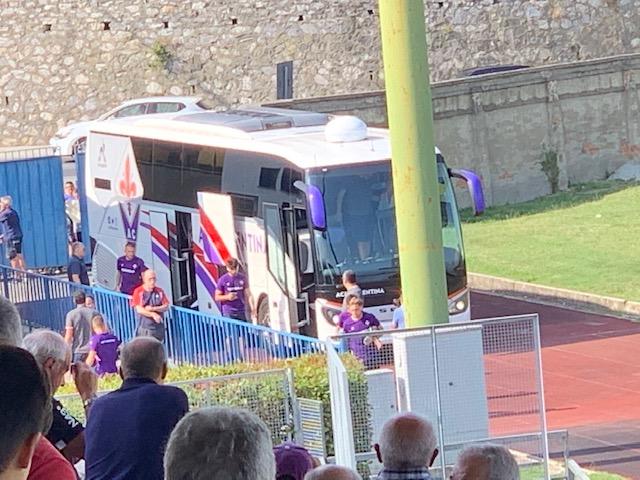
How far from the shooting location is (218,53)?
41.2 meters

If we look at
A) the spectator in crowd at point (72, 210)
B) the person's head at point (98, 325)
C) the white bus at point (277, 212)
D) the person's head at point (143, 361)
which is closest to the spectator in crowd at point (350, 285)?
the white bus at point (277, 212)

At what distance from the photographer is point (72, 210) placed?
27844 millimetres

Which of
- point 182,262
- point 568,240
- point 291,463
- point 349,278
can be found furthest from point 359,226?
point 291,463

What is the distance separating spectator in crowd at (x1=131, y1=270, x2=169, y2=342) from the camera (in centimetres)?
1725

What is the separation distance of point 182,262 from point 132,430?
627 inches

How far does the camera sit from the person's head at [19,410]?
3.70 meters

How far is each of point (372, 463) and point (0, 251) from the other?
15098mm

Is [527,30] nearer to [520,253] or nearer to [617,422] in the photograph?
[520,253]

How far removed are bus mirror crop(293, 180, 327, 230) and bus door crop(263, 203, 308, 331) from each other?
508 mm

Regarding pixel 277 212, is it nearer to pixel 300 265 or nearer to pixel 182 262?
pixel 300 265

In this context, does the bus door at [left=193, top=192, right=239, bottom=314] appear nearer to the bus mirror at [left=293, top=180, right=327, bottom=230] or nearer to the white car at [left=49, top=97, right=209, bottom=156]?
the bus mirror at [left=293, top=180, right=327, bottom=230]

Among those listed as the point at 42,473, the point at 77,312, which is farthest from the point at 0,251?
the point at 42,473

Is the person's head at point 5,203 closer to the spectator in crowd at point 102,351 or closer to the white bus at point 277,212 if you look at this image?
the white bus at point 277,212

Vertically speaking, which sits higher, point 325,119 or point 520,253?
point 325,119
